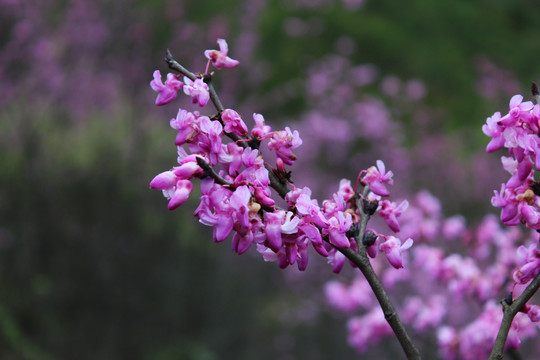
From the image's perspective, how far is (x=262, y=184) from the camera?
115 cm

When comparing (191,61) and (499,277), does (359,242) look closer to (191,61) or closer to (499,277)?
(499,277)

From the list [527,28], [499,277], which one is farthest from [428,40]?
[499,277]

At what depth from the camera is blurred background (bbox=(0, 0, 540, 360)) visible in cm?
580

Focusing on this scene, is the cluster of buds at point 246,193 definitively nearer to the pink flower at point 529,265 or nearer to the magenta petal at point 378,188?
the magenta petal at point 378,188

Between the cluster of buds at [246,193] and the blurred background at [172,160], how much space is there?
352 cm

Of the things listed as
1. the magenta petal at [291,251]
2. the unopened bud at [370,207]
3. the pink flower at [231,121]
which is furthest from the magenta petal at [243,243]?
the unopened bud at [370,207]

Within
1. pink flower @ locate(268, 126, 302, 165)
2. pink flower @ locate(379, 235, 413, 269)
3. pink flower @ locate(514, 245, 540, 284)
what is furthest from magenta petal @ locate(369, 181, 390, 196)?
pink flower @ locate(514, 245, 540, 284)

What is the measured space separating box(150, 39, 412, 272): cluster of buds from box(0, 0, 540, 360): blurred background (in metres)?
3.52

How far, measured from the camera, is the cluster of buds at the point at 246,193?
3.55 feet

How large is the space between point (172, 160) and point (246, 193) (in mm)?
9115

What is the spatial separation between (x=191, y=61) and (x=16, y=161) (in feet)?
11.7

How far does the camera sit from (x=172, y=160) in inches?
393

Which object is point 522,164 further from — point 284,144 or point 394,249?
point 284,144

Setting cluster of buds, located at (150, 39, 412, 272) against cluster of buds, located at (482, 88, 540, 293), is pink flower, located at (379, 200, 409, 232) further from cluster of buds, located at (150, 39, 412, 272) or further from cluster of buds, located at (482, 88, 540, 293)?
cluster of buds, located at (482, 88, 540, 293)
